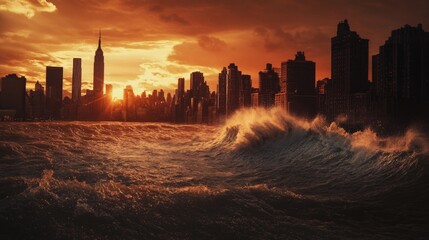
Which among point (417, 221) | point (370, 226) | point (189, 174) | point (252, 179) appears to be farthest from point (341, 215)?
point (189, 174)

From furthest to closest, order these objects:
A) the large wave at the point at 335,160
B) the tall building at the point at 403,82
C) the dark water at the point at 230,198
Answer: the tall building at the point at 403,82 → the large wave at the point at 335,160 → the dark water at the point at 230,198

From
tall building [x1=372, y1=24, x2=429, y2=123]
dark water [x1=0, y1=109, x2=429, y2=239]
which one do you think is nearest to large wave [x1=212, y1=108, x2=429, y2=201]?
dark water [x1=0, y1=109, x2=429, y2=239]

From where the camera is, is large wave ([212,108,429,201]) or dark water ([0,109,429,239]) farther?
large wave ([212,108,429,201])

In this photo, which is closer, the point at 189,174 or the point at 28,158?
the point at 189,174

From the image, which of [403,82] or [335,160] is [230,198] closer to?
[335,160]

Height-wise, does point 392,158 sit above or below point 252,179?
above

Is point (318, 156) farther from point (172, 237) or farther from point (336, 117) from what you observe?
point (336, 117)

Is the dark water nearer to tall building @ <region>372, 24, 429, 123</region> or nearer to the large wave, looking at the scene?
the large wave

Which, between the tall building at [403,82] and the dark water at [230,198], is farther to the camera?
the tall building at [403,82]

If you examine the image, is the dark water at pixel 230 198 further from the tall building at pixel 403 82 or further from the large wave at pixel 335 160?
the tall building at pixel 403 82

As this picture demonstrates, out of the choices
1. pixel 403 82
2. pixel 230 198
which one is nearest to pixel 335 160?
pixel 230 198

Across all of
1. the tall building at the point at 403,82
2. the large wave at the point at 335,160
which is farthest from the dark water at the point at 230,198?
the tall building at the point at 403,82
